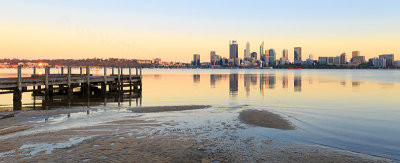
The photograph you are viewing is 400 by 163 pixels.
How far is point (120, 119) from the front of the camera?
17.6 metres

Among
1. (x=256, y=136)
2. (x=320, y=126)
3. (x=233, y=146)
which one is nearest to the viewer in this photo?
(x=233, y=146)

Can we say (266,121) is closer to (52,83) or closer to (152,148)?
(152,148)

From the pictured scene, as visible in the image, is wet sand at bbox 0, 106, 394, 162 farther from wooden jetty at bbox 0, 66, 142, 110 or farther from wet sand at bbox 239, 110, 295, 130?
wooden jetty at bbox 0, 66, 142, 110

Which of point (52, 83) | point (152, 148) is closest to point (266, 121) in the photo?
point (152, 148)

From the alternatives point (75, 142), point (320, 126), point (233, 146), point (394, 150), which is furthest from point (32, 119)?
point (394, 150)

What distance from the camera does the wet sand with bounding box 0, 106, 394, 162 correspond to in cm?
1000

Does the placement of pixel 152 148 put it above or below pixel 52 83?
below

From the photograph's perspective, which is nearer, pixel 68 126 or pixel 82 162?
pixel 82 162

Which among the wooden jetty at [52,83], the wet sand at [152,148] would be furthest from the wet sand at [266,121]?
the wooden jetty at [52,83]

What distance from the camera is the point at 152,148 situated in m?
11.2

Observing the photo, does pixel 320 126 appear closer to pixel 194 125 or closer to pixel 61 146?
pixel 194 125

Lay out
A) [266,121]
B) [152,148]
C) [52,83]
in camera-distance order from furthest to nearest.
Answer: [52,83], [266,121], [152,148]

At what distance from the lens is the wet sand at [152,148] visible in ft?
32.8

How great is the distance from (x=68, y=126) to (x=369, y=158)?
47.0 feet
